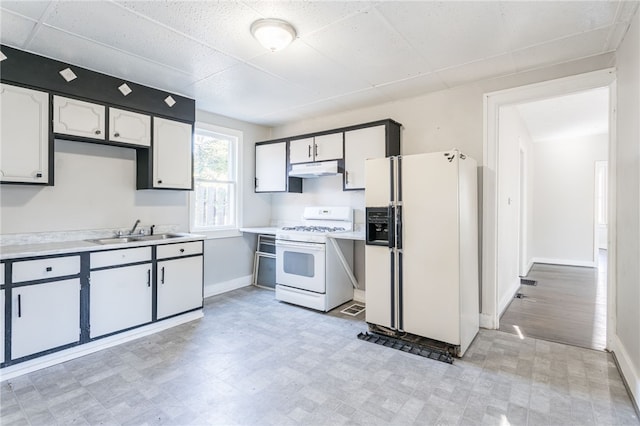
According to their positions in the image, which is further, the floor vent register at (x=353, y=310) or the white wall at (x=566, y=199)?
the white wall at (x=566, y=199)

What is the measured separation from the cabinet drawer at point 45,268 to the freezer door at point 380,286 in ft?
8.31

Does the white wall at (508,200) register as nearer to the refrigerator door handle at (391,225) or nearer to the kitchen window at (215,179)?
the refrigerator door handle at (391,225)

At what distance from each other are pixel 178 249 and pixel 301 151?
1.99m

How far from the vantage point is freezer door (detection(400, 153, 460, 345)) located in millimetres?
2646

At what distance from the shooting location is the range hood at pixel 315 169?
3.97 m

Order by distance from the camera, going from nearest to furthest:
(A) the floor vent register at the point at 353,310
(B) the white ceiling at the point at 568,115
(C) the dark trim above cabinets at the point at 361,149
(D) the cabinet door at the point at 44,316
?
(D) the cabinet door at the point at 44,316
(C) the dark trim above cabinets at the point at 361,149
(A) the floor vent register at the point at 353,310
(B) the white ceiling at the point at 568,115

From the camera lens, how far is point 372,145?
3.71 meters

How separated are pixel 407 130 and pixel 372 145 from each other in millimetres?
463

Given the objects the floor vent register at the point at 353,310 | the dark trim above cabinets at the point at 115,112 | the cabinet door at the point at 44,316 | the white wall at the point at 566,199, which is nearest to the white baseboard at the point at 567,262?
the white wall at the point at 566,199

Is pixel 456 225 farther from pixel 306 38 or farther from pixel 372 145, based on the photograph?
pixel 306 38

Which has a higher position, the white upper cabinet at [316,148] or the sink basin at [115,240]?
the white upper cabinet at [316,148]

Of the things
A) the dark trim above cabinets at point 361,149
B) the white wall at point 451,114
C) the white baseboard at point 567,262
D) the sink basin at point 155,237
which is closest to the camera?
the white wall at point 451,114

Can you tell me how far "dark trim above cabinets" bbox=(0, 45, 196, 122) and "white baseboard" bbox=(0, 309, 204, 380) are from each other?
2158 mm

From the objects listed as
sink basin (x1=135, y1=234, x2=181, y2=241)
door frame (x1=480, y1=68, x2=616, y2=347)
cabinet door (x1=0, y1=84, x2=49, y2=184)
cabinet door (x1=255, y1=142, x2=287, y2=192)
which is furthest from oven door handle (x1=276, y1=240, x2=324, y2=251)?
cabinet door (x1=0, y1=84, x2=49, y2=184)
